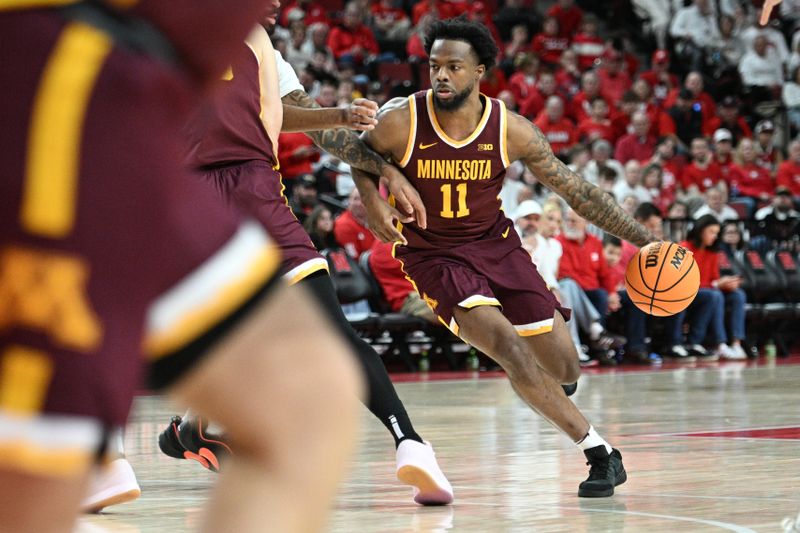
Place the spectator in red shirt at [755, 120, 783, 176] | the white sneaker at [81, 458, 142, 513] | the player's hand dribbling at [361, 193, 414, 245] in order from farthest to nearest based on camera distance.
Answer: the spectator in red shirt at [755, 120, 783, 176]
the player's hand dribbling at [361, 193, 414, 245]
the white sneaker at [81, 458, 142, 513]

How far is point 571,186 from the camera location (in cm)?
638

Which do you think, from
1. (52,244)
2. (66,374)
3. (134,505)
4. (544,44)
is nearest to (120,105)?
(52,244)

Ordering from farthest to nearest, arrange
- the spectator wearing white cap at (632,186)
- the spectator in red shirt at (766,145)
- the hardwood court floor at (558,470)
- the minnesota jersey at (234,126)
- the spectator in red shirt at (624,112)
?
the spectator in red shirt at (766,145) < the spectator in red shirt at (624,112) < the spectator wearing white cap at (632,186) < the minnesota jersey at (234,126) < the hardwood court floor at (558,470)

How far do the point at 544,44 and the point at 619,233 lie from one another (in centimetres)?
1361

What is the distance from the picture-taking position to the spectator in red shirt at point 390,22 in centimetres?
1859

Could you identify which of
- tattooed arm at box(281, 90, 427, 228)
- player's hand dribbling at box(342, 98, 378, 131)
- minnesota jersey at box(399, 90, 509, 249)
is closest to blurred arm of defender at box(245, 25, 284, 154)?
player's hand dribbling at box(342, 98, 378, 131)

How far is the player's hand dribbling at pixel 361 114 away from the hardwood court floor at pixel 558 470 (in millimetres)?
1383

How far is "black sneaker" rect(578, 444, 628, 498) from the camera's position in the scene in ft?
17.1

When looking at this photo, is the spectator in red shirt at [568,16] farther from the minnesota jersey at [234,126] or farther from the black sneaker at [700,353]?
the minnesota jersey at [234,126]

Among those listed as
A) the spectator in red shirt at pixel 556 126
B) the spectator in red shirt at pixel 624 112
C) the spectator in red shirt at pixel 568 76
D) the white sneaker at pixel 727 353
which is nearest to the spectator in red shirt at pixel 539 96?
the spectator in red shirt at pixel 556 126

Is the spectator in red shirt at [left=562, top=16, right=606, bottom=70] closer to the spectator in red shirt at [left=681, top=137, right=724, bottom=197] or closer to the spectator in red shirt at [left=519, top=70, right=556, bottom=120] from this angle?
the spectator in red shirt at [left=519, top=70, right=556, bottom=120]

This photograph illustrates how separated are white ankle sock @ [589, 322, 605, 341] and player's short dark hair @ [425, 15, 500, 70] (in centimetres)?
748

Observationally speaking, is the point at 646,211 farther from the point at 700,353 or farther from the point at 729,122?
the point at 729,122

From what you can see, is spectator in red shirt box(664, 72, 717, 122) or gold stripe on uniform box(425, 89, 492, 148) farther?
spectator in red shirt box(664, 72, 717, 122)
